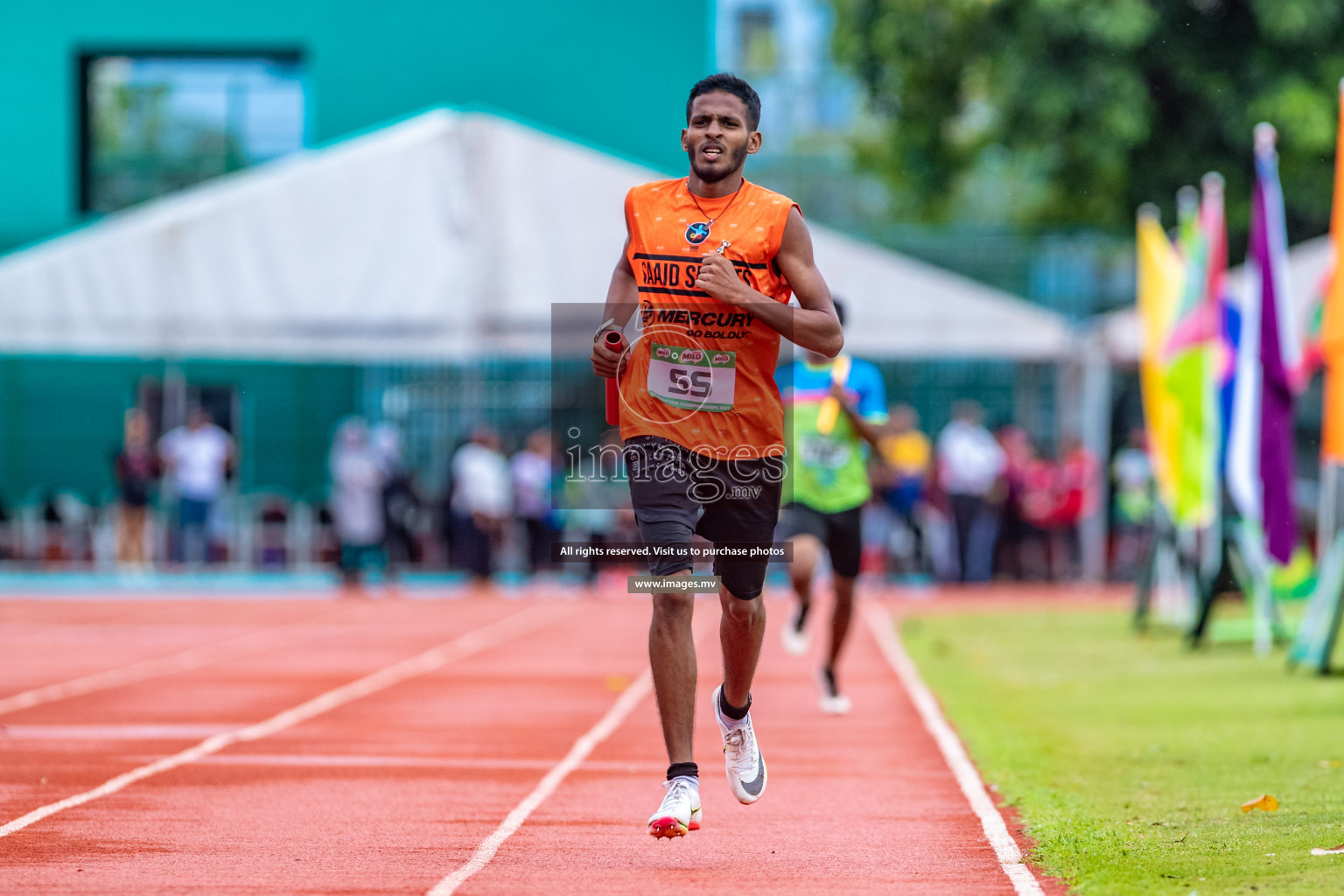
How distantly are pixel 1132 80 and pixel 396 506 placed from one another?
10.9m

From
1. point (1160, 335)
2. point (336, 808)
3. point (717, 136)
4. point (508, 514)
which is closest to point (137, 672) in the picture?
point (336, 808)

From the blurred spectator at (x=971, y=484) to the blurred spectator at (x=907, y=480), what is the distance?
12.4 inches

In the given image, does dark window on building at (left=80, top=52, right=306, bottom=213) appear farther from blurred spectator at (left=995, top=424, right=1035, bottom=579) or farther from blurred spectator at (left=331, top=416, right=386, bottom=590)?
blurred spectator at (left=995, top=424, right=1035, bottom=579)

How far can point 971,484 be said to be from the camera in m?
22.9

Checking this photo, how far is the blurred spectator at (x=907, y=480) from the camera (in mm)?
22828

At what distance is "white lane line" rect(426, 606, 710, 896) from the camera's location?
5.64m

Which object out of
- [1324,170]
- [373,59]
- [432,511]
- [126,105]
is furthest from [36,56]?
[1324,170]

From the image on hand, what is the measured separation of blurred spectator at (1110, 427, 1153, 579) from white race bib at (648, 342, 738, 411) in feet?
57.9

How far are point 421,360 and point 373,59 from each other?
242 inches

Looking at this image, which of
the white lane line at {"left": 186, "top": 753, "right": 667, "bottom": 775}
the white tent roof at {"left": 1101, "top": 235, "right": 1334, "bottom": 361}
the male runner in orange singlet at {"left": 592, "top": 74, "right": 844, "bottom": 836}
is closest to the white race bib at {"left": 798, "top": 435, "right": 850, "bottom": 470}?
the white lane line at {"left": 186, "top": 753, "right": 667, "bottom": 775}

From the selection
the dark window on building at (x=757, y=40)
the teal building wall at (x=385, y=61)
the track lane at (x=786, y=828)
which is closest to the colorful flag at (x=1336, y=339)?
the track lane at (x=786, y=828)

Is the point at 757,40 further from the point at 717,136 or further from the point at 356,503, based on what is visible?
the point at 717,136

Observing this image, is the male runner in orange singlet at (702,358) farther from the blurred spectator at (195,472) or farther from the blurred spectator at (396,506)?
the blurred spectator at (195,472)

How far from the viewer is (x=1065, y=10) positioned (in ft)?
82.1
